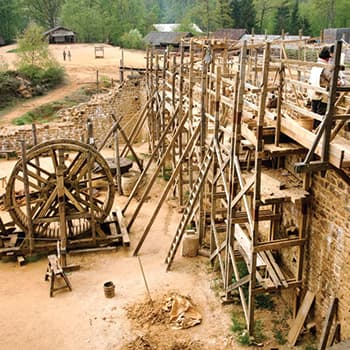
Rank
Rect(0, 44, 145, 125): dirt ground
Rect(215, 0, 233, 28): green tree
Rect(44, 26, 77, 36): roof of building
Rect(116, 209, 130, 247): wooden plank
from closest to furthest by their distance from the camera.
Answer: Rect(116, 209, 130, 247): wooden plank, Rect(0, 44, 145, 125): dirt ground, Rect(44, 26, 77, 36): roof of building, Rect(215, 0, 233, 28): green tree

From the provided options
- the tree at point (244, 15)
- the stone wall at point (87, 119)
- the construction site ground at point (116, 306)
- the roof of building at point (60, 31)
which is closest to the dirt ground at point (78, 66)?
the roof of building at point (60, 31)

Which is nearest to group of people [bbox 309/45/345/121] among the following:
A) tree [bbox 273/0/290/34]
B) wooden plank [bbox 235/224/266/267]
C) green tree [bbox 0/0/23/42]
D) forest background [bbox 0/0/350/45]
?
wooden plank [bbox 235/224/266/267]

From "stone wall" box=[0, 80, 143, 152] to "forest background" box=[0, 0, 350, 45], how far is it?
24.0 meters

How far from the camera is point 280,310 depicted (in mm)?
8742

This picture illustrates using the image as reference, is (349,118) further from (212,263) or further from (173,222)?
(173,222)

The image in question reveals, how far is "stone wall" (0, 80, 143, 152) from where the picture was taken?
784 inches

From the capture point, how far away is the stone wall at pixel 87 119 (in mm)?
19906

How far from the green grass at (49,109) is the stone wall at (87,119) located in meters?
1.14

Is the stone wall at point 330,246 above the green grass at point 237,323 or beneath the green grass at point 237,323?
above

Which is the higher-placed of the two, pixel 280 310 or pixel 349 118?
pixel 349 118

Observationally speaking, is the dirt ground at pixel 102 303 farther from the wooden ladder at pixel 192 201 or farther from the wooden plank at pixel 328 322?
the wooden plank at pixel 328 322

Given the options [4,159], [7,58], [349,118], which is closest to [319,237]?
[349,118]

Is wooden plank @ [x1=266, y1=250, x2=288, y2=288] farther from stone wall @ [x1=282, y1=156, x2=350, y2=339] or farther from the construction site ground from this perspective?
the construction site ground

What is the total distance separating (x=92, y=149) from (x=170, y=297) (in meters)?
4.22
